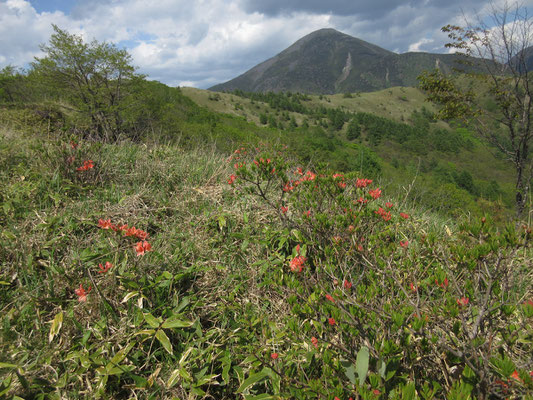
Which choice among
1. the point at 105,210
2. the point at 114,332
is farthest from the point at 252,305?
the point at 105,210

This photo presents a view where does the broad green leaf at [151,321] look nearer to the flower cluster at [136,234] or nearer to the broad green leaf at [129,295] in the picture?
the broad green leaf at [129,295]

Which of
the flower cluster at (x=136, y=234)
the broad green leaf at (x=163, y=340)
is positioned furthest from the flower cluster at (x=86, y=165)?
the broad green leaf at (x=163, y=340)

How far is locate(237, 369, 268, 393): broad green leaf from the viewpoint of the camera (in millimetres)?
1260

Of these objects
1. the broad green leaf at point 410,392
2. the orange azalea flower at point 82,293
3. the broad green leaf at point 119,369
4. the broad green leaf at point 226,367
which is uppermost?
the orange azalea flower at point 82,293

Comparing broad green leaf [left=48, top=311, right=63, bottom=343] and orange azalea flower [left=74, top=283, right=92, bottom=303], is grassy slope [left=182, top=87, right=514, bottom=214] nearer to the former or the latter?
orange azalea flower [left=74, top=283, right=92, bottom=303]

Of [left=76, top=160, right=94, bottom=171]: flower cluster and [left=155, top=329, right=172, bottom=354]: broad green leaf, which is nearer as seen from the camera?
[left=155, top=329, right=172, bottom=354]: broad green leaf

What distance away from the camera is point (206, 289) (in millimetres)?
1882

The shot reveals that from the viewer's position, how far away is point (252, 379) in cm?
127

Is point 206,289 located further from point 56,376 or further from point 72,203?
point 72,203

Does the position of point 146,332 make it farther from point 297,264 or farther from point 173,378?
point 297,264

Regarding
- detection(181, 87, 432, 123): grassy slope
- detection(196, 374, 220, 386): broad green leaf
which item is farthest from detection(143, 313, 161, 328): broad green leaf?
detection(181, 87, 432, 123): grassy slope

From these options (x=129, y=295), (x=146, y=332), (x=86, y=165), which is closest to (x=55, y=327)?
(x=129, y=295)

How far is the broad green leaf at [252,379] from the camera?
49.6 inches

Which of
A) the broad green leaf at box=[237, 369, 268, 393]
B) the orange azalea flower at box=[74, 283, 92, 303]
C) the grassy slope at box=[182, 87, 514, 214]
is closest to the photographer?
the broad green leaf at box=[237, 369, 268, 393]
